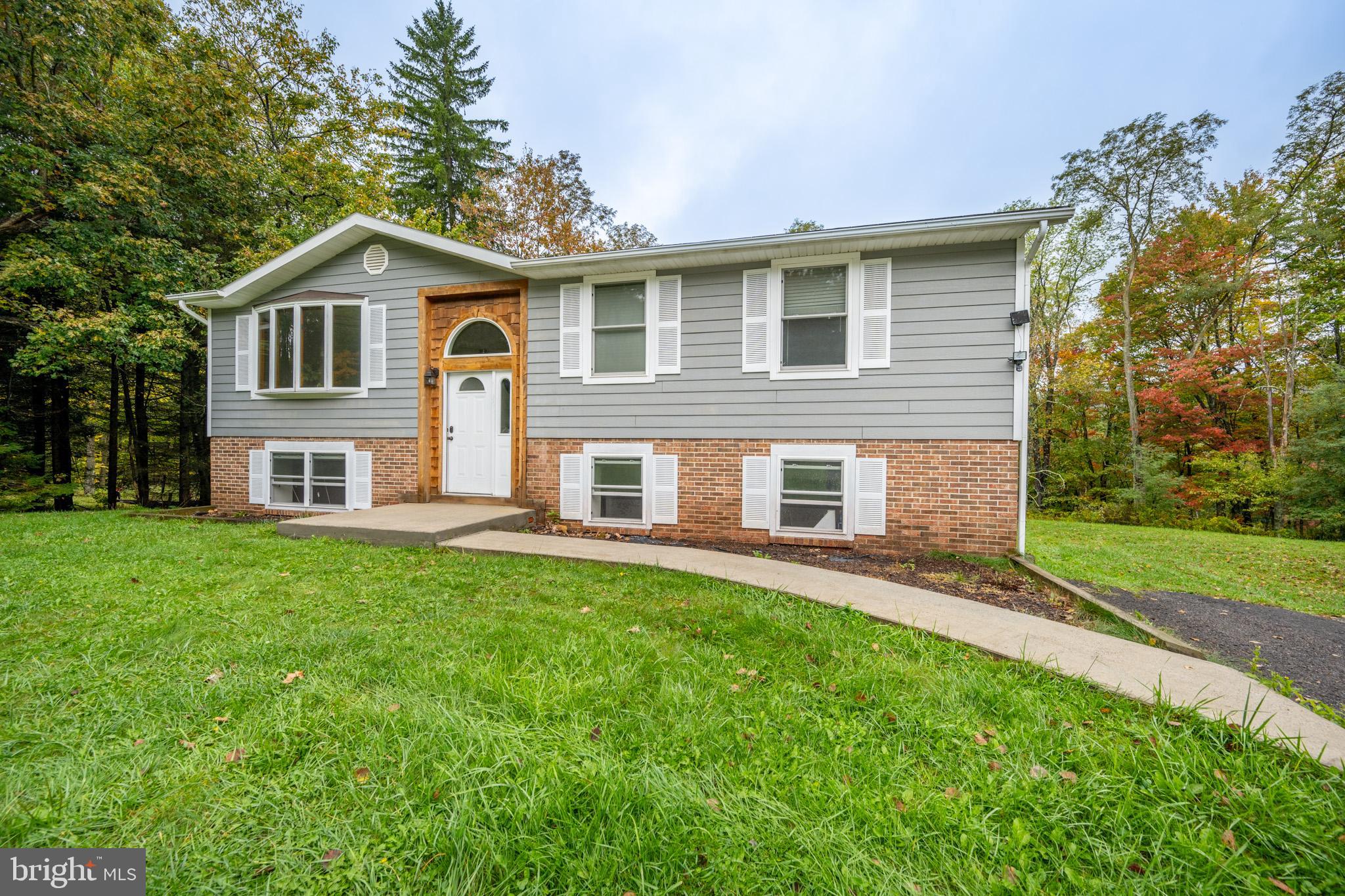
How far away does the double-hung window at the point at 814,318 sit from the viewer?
20.1 feet

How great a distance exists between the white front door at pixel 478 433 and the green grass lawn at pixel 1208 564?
7.16 meters

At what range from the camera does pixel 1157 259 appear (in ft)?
43.5

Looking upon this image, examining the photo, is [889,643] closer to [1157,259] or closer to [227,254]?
[227,254]

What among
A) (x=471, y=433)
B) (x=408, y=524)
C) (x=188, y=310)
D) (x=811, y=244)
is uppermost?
(x=811, y=244)

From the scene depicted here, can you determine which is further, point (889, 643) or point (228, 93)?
point (228, 93)

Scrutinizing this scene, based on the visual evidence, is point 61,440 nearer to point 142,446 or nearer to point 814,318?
point 142,446

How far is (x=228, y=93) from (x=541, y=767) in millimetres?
14346

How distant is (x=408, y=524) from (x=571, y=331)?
3.26m

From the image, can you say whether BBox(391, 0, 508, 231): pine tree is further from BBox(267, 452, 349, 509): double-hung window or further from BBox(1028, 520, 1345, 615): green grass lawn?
BBox(1028, 520, 1345, 615): green grass lawn

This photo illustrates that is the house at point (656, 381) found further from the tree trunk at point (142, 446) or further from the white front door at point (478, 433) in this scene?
the tree trunk at point (142, 446)

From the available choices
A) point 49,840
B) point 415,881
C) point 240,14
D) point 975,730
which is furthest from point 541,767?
point 240,14

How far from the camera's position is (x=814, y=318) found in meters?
6.20

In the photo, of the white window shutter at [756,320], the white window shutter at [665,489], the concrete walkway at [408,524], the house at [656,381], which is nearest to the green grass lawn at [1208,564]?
the house at [656,381]

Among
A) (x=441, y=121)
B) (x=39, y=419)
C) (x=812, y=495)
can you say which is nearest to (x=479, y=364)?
(x=812, y=495)
